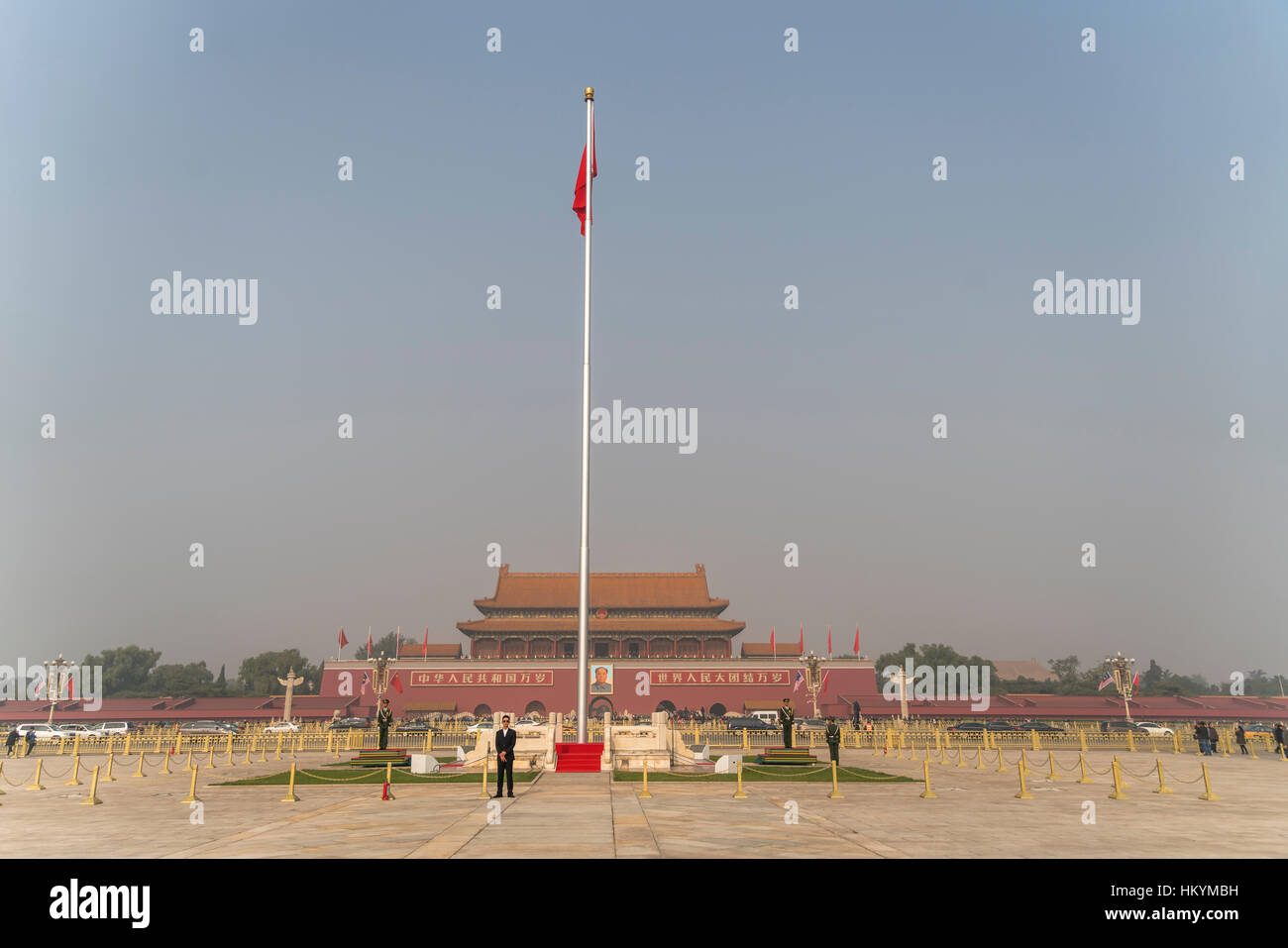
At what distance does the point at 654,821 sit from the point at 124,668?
97954 millimetres

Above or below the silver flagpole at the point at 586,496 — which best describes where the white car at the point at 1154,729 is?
below

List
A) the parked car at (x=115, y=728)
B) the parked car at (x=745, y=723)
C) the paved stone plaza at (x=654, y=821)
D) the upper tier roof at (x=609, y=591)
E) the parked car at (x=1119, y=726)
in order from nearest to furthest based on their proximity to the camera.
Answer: the paved stone plaza at (x=654, y=821) → the parked car at (x=745, y=723) → the parked car at (x=115, y=728) → the parked car at (x=1119, y=726) → the upper tier roof at (x=609, y=591)

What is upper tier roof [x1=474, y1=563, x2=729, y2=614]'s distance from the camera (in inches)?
2827

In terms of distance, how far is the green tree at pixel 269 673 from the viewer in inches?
3656

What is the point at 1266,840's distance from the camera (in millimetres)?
10633

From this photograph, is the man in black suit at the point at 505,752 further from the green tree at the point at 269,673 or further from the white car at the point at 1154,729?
the green tree at the point at 269,673

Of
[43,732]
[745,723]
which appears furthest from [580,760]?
[43,732]

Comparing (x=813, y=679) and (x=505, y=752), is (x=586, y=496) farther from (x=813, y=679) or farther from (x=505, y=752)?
(x=813, y=679)

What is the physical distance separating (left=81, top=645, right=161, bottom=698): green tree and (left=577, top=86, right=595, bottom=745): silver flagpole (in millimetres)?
84348

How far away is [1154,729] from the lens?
53656mm

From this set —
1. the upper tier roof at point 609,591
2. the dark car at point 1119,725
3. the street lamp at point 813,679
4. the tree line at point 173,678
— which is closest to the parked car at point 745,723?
the street lamp at point 813,679

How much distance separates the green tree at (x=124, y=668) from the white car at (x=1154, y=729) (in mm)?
88591

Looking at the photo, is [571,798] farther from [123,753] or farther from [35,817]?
[123,753]
